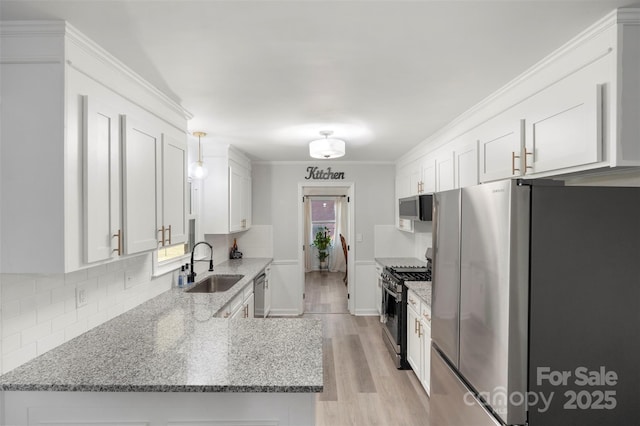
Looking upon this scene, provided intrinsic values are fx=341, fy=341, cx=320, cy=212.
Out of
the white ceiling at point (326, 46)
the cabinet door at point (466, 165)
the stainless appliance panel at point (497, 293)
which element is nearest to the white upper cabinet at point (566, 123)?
the white ceiling at point (326, 46)

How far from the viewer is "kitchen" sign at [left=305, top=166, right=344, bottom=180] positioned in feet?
17.5

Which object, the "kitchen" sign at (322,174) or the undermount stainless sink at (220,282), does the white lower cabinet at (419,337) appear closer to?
the undermount stainless sink at (220,282)

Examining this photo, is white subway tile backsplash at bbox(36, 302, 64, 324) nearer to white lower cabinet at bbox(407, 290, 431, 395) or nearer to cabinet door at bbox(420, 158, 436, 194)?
white lower cabinet at bbox(407, 290, 431, 395)

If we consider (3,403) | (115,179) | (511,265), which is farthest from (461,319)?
(3,403)

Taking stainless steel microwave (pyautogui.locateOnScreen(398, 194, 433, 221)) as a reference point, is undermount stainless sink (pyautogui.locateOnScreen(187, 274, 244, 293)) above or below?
below

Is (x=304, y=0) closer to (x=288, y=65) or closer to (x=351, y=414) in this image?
(x=288, y=65)

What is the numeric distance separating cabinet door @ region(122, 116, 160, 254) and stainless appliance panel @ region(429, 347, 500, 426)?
1.84 metres

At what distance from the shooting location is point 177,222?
2518 mm

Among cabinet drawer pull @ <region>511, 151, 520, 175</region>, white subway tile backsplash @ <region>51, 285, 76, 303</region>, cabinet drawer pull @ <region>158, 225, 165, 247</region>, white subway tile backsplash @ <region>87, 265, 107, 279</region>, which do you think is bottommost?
white subway tile backsplash @ <region>51, 285, 76, 303</region>

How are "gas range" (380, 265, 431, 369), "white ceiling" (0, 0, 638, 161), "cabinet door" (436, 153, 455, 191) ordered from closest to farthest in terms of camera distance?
1. "white ceiling" (0, 0, 638, 161)
2. "cabinet door" (436, 153, 455, 191)
3. "gas range" (380, 265, 431, 369)

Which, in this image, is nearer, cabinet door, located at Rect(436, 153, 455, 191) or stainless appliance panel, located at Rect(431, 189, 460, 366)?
stainless appliance panel, located at Rect(431, 189, 460, 366)

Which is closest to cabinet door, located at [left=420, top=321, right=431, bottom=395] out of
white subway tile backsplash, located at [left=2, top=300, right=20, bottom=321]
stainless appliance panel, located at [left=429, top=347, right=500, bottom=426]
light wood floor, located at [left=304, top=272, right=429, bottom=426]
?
light wood floor, located at [left=304, top=272, right=429, bottom=426]

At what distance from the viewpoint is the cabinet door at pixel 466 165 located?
2543mm

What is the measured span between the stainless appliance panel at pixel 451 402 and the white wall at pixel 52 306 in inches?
80.1
